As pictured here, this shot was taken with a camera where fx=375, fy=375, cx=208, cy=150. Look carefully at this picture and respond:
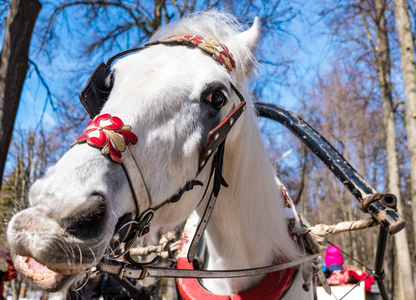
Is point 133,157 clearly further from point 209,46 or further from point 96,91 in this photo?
point 209,46

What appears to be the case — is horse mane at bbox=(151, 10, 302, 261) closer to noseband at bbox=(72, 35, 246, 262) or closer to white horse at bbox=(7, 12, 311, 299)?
white horse at bbox=(7, 12, 311, 299)

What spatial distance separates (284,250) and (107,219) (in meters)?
1.33

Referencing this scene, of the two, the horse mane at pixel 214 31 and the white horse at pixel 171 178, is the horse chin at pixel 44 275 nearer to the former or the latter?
the white horse at pixel 171 178

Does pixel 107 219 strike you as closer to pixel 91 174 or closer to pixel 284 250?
pixel 91 174

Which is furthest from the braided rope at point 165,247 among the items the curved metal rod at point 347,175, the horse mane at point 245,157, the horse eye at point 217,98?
the horse eye at point 217,98

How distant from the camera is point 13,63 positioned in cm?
513

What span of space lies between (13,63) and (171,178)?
451 cm

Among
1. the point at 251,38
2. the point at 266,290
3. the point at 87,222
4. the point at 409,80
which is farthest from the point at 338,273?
the point at 409,80

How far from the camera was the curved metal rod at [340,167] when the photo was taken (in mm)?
2129

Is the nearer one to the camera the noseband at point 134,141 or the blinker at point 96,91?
the noseband at point 134,141

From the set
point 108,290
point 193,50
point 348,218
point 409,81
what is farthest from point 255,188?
point 348,218

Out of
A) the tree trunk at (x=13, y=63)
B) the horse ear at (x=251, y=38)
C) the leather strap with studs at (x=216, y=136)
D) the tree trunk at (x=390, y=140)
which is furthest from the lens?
the tree trunk at (x=390, y=140)

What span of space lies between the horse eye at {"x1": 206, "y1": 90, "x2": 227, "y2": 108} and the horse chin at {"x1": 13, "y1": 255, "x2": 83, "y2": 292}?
0.93m

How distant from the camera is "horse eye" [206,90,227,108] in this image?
70.0 inches
